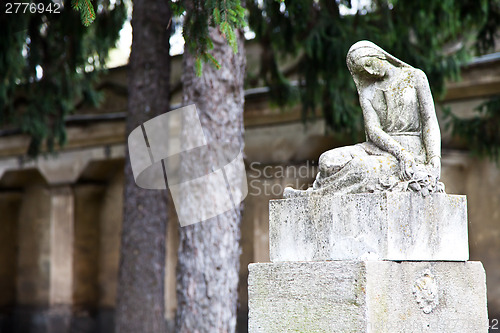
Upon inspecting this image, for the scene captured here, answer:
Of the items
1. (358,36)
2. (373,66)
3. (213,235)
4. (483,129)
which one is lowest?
(213,235)

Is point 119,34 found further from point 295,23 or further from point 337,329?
point 337,329

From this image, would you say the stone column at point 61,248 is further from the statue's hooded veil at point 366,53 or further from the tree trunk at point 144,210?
the statue's hooded veil at point 366,53

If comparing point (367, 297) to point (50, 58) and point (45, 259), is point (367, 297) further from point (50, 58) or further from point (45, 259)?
point (45, 259)

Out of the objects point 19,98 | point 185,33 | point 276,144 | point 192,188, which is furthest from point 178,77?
point 185,33

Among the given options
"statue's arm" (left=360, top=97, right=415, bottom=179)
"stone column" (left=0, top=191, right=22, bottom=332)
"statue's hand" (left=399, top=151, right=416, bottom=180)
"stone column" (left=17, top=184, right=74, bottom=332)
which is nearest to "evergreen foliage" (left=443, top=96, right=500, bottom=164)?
"statue's arm" (left=360, top=97, right=415, bottom=179)

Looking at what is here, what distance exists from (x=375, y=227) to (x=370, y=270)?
0.91ft

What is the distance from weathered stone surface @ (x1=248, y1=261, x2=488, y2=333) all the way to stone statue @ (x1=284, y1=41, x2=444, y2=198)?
19.9 inches

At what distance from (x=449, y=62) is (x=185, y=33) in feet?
16.4

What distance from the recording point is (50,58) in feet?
35.8

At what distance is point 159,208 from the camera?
30.2ft

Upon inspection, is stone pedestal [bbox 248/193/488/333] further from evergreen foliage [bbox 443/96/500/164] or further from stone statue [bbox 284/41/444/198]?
evergreen foliage [bbox 443/96/500/164]

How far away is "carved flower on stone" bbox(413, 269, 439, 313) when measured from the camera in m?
4.82

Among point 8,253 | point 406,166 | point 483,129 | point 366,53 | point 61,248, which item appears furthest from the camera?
point 8,253

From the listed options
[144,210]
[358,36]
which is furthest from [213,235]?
[358,36]
